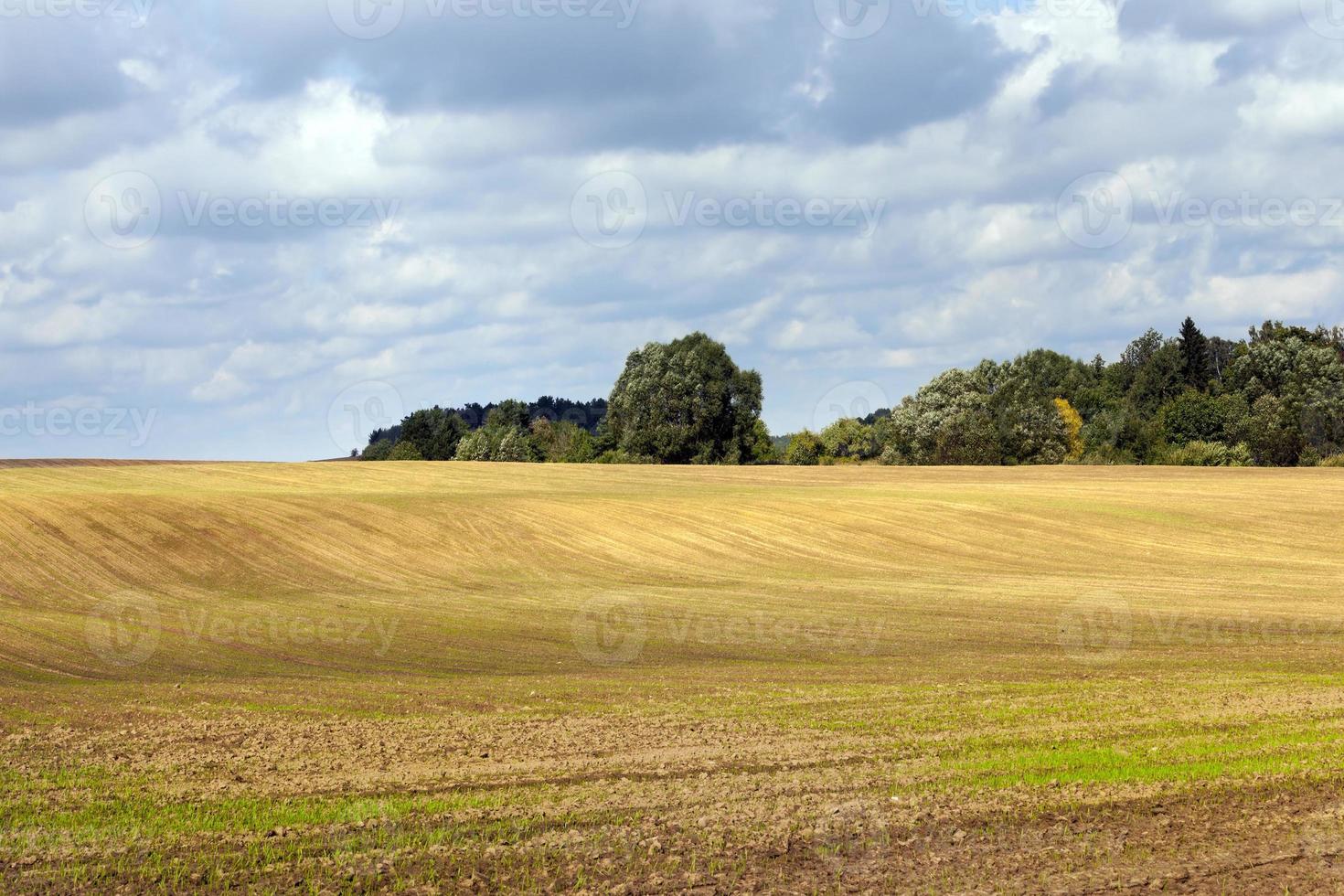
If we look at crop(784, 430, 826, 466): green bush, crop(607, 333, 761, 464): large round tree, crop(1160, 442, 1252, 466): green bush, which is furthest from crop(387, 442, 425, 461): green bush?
crop(1160, 442, 1252, 466): green bush

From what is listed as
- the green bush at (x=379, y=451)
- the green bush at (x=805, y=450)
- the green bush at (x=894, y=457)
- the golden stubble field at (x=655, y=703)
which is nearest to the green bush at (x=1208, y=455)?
the green bush at (x=894, y=457)

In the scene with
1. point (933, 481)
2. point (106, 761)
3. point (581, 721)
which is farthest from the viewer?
point (933, 481)

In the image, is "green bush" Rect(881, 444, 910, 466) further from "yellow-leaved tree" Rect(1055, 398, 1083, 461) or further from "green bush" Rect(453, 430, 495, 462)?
"green bush" Rect(453, 430, 495, 462)

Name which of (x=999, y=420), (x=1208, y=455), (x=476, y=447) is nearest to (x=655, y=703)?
(x=1208, y=455)

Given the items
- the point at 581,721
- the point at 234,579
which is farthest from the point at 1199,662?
the point at 234,579

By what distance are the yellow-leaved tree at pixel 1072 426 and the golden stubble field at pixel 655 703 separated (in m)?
64.7

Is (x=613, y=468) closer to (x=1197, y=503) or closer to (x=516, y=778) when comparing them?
(x=1197, y=503)

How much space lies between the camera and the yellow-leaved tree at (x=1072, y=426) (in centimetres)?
11281

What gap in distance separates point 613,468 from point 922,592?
44.9m

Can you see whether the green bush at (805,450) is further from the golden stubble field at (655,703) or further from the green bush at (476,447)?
the golden stubble field at (655,703)

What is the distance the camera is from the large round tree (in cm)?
10375

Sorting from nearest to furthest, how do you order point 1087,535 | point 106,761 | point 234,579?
point 106,761, point 234,579, point 1087,535

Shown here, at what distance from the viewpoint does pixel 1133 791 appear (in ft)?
45.2

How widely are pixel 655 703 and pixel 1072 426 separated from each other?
11204 centimetres
